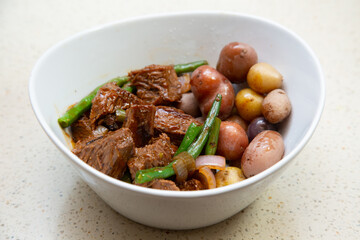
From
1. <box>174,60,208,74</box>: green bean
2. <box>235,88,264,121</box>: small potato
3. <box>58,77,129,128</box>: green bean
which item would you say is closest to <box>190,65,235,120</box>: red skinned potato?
<box>235,88,264,121</box>: small potato

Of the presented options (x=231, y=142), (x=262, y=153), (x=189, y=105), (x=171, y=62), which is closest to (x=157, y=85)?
(x=189, y=105)

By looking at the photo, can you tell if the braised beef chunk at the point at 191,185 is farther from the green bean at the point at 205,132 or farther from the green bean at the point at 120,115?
the green bean at the point at 120,115

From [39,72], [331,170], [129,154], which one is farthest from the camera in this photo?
[331,170]

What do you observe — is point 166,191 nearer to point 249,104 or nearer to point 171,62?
point 249,104

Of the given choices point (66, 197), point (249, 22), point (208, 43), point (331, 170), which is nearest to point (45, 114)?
point (66, 197)

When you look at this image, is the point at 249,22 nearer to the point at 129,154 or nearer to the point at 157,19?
the point at 157,19
